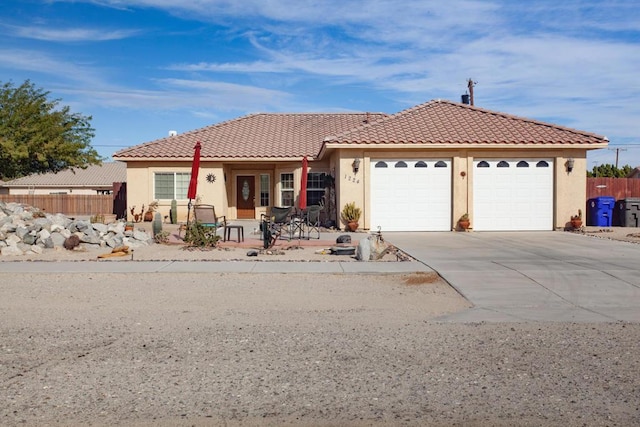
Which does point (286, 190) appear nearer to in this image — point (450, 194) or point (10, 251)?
point (450, 194)

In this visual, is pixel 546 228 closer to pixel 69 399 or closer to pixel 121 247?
pixel 121 247

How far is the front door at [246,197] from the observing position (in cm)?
2783

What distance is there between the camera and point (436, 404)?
484cm

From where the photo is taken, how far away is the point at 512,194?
67.7 ft

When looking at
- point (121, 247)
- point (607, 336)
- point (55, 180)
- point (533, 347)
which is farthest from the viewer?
point (55, 180)

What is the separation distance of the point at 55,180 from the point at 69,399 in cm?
5713

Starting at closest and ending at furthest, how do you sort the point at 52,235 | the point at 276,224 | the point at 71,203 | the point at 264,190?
the point at 52,235, the point at 276,224, the point at 264,190, the point at 71,203

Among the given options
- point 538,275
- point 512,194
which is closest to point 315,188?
point 512,194

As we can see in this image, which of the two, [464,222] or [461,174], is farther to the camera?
[461,174]

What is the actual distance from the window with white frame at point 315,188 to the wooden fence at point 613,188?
39.4 ft

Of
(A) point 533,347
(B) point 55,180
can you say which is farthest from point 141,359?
(B) point 55,180

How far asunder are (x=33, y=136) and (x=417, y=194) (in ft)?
56.6

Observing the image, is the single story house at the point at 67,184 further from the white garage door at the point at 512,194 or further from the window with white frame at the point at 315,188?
the white garage door at the point at 512,194

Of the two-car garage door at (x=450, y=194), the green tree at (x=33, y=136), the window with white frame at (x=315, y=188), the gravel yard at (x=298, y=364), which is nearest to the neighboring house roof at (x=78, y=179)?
the green tree at (x=33, y=136)
